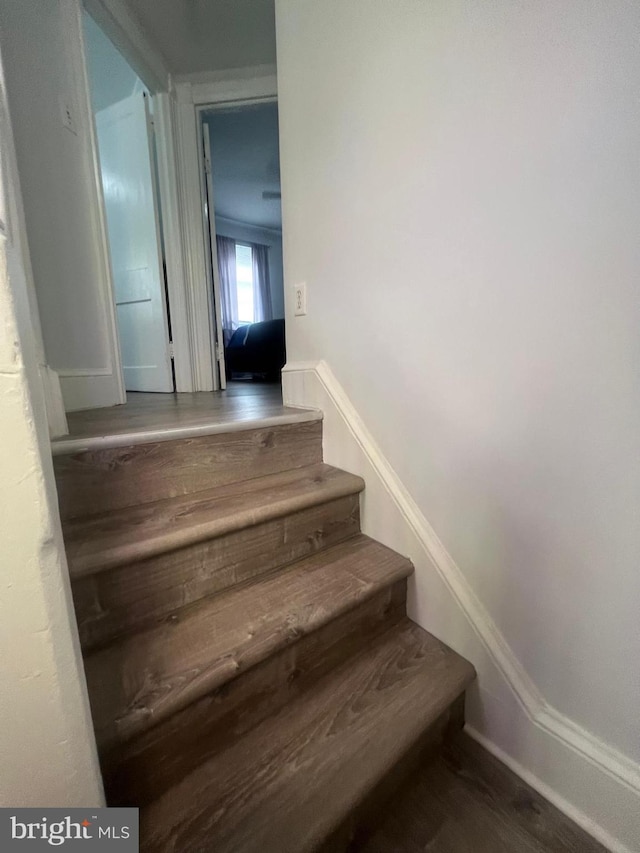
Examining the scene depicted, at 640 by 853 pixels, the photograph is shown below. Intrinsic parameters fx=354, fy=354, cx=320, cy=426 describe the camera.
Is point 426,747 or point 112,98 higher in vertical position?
point 112,98

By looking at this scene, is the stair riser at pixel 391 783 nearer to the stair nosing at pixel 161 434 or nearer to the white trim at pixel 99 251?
the stair nosing at pixel 161 434

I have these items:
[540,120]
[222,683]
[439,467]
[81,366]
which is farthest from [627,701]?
[81,366]

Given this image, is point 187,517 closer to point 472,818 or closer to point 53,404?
point 53,404

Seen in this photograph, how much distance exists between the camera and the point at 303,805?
627mm

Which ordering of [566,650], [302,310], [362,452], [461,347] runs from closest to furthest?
[566,650], [461,347], [362,452], [302,310]

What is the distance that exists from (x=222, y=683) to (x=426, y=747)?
530 mm

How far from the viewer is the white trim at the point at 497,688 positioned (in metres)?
0.71

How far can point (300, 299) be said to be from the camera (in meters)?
1.42

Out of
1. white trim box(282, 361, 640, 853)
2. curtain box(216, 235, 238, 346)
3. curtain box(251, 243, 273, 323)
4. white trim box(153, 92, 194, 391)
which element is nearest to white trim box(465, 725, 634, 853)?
white trim box(282, 361, 640, 853)

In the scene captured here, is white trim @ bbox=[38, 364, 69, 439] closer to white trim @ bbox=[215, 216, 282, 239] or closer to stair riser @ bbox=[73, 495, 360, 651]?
stair riser @ bbox=[73, 495, 360, 651]

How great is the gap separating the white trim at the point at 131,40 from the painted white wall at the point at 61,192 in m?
0.36

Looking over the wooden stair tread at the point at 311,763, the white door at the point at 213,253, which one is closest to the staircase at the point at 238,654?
the wooden stair tread at the point at 311,763

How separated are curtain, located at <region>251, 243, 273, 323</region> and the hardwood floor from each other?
671 cm

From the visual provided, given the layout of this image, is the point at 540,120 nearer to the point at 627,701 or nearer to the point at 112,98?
the point at 627,701
